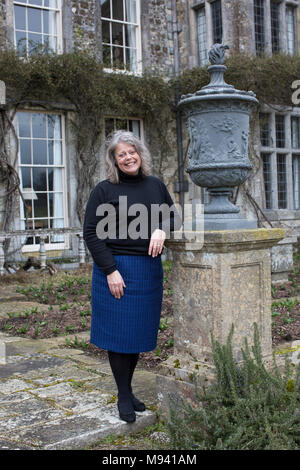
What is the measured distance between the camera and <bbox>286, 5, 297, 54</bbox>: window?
13266mm

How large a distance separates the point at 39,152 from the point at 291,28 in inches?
281

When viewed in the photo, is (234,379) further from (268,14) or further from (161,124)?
(268,14)

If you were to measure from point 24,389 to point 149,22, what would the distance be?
10144 millimetres

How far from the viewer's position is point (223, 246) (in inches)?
117

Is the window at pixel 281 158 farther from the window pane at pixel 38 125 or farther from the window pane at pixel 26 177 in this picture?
the window pane at pixel 26 177

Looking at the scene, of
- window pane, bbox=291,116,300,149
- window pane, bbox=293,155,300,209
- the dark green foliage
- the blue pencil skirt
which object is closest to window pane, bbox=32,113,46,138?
window pane, bbox=291,116,300,149

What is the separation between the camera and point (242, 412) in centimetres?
265

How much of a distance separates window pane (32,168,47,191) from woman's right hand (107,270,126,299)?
7.87 m

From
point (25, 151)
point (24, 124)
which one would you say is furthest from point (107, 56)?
point (25, 151)

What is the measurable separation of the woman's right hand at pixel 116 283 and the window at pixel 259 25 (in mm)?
10646

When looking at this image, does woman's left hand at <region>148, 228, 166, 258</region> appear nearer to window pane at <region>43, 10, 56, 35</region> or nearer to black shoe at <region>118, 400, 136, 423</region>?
black shoe at <region>118, 400, 136, 423</region>

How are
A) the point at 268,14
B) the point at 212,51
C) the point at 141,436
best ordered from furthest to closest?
the point at 268,14 < the point at 212,51 < the point at 141,436

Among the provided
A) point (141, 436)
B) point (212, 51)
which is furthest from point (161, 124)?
point (141, 436)

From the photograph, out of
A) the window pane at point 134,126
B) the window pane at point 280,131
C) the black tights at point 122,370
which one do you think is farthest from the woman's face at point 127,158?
the window pane at point 280,131
